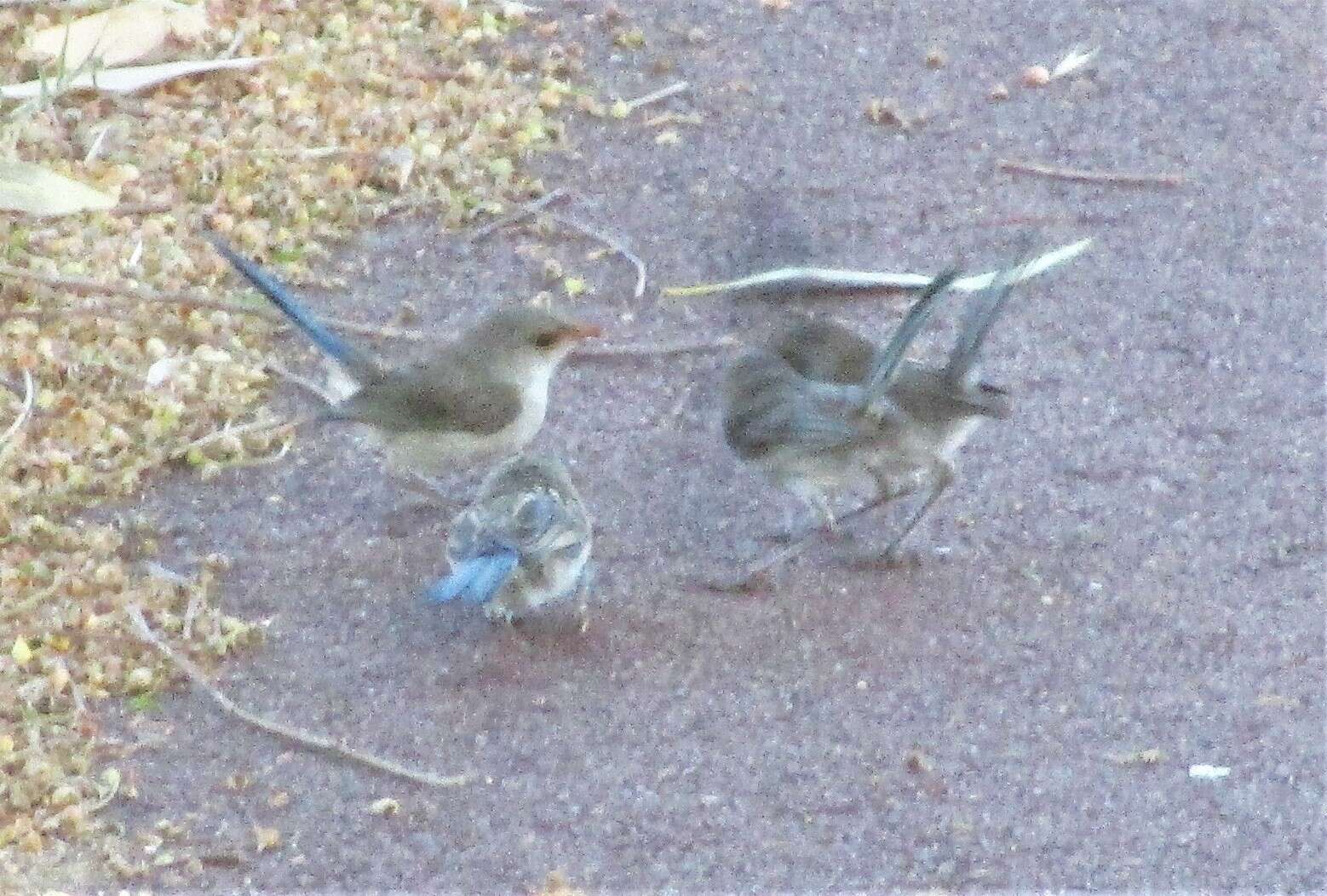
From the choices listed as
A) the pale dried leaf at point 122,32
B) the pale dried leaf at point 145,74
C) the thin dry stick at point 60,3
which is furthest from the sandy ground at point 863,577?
the thin dry stick at point 60,3

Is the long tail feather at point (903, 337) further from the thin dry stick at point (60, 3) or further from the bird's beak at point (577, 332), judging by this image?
the thin dry stick at point (60, 3)

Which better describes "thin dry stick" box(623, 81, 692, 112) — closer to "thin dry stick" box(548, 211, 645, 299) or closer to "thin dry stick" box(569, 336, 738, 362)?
"thin dry stick" box(548, 211, 645, 299)

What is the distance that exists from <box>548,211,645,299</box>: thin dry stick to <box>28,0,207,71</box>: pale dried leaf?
1683 mm

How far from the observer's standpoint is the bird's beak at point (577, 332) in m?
6.51

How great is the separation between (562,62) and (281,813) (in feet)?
14.0

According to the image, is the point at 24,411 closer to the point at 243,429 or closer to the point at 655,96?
the point at 243,429

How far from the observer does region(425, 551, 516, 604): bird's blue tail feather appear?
554 cm

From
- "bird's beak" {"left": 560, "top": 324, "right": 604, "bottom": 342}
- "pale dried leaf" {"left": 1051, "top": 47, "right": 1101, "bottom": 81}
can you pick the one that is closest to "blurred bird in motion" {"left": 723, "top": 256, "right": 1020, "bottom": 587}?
"bird's beak" {"left": 560, "top": 324, "right": 604, "bottom": 342}

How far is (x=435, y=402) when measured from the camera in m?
6.30

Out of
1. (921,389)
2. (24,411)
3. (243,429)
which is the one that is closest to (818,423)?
(921,389)

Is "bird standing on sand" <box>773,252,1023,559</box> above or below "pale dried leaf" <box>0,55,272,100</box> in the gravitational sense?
above

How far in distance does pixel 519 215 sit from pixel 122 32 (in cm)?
170

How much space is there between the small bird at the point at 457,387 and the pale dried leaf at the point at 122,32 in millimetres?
2140

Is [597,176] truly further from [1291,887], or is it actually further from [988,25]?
[1291,887]
